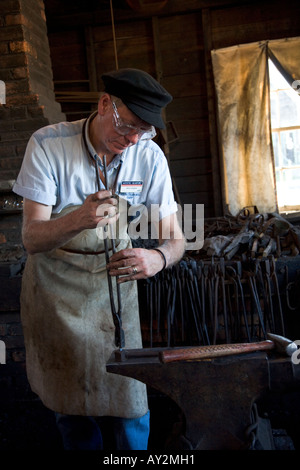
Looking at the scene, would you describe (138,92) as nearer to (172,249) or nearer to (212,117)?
(172,249)

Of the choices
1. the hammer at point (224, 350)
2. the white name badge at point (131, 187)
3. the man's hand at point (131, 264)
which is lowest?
the hammer at point (224, 350)

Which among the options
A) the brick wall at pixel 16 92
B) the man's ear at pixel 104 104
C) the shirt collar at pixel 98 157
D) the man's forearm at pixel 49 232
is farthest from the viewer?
the brick wall at pixel 16 92

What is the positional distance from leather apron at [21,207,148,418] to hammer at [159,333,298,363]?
547 millimetres

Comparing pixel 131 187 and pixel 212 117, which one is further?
pixel 212 117

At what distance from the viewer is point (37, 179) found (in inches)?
68.9

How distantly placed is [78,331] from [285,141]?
4.68 meters

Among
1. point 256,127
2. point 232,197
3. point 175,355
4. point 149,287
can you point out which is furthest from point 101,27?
point 175,355

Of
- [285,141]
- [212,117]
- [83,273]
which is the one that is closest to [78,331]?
[83,273]

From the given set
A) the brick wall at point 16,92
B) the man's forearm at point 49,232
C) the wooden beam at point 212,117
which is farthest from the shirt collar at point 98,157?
the wooden beam at point 212,117

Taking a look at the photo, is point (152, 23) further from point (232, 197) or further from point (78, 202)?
point (78, 202)

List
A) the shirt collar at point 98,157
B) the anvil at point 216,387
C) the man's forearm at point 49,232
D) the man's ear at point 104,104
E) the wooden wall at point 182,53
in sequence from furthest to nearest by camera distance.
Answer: the wooden wall at point 182,53 → the shirt collar at point 98,157 → the man's ear at point 104,104 → the man's forearm at point 49,232 → the anvil at point 216,387

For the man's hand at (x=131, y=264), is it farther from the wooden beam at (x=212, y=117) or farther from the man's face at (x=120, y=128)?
the wooden beam at (x=212, y=117)

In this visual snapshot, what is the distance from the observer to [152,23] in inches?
228

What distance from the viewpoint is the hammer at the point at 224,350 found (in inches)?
56.6
